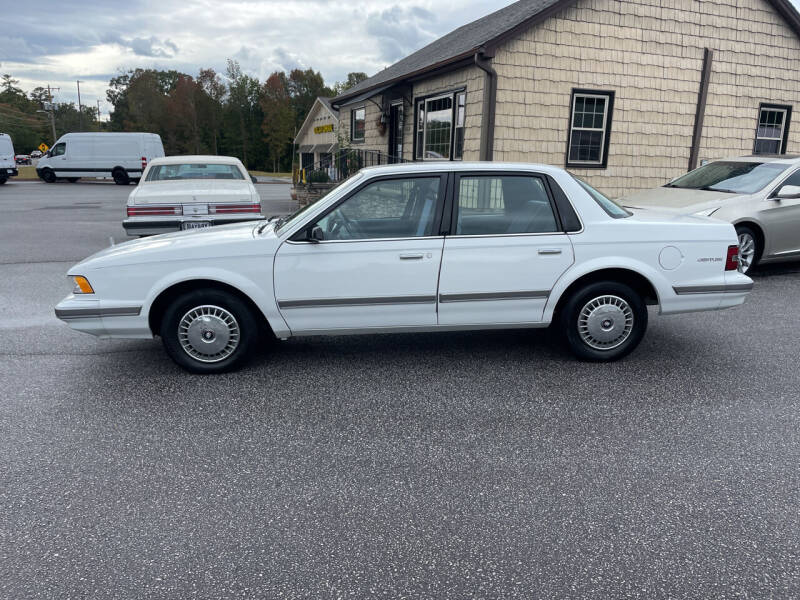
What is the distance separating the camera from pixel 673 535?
282 cm

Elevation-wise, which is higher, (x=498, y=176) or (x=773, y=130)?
(x=773, y=130)

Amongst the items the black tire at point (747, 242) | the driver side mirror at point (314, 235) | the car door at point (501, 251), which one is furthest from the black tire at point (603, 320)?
the black tire at point (747, 242)

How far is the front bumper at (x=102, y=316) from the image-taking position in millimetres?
4543

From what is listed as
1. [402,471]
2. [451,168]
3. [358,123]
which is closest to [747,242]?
[451,168]

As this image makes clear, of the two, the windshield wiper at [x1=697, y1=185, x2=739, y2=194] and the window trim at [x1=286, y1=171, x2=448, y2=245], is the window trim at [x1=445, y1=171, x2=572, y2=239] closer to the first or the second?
the window trim at [x1=286, y1=171, x2=448, y2=245]

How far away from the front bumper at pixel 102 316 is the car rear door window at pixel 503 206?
8.13 ft

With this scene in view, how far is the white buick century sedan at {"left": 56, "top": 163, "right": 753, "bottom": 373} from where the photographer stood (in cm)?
→ 458

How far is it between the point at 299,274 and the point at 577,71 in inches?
397

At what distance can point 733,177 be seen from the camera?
9086 millimetres

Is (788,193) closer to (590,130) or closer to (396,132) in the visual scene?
(590,130)

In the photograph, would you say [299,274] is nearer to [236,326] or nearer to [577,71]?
[236,326]

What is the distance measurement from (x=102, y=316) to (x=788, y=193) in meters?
8.40

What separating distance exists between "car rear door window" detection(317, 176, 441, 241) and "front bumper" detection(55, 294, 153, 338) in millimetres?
1518

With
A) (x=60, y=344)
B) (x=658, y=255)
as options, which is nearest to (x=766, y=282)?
(x=658, y=255)
